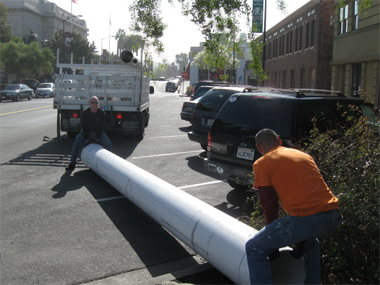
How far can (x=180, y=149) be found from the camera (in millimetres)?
12016

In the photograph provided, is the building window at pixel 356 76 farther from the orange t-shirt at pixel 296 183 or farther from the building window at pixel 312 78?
the orange t-shirt at pixel 296 183

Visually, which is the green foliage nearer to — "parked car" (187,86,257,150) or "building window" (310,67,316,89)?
"parked car" (187,86,257,150)

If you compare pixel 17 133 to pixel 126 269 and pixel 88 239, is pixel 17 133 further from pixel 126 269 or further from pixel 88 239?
pixel 126 269

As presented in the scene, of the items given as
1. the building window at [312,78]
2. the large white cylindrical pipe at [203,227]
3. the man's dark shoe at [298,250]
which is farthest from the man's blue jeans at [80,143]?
the building window at [312,78]

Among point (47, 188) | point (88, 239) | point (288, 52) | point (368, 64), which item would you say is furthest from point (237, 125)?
point (288, 52)

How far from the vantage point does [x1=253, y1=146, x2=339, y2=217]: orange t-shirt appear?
3157mm

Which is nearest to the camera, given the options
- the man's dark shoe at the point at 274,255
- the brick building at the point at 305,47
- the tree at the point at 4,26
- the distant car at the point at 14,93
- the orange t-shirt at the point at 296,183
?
the orange t-shirt at the point at 296,183

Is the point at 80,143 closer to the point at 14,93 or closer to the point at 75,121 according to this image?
the point at 75,121

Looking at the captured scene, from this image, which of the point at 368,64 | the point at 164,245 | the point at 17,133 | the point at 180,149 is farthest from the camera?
the point at 368,64

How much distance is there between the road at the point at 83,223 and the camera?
14.6ft

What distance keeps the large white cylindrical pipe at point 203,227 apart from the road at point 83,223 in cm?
35

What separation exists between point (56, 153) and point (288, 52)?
31.6 m

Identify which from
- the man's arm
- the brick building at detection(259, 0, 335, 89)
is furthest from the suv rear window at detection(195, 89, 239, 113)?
the brick building at detection(259, 0, 335, 89)

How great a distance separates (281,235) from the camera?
3.20 m
